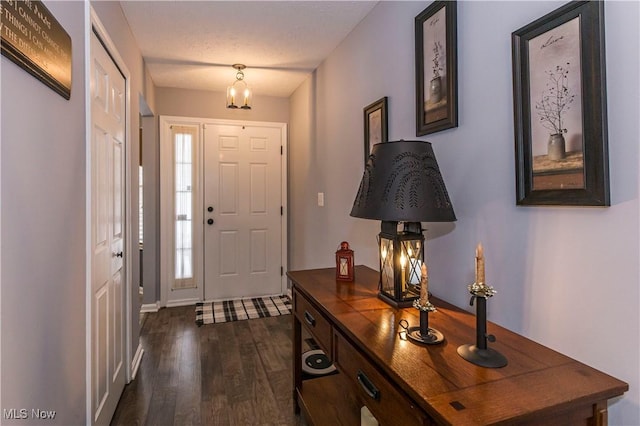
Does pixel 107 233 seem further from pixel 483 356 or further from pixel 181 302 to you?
pixel 181 302

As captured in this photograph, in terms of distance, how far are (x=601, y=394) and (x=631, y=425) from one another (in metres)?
0.25

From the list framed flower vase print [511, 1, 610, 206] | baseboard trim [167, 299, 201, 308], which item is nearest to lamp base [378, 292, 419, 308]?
framed flower vase print [511, 1, 610, 206]

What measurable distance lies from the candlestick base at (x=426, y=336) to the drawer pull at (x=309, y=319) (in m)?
0.57

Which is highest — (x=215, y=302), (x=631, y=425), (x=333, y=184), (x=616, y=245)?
(x=333, y=184)

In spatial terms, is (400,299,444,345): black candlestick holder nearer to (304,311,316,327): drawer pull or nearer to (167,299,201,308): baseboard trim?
(304,311,316,327): drawer pull

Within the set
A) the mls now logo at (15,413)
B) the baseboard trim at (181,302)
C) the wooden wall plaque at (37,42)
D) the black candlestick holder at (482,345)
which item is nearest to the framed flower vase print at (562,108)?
the black candlestick holder at (482,345)

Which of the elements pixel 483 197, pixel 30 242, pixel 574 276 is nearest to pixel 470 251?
pixel 483 197

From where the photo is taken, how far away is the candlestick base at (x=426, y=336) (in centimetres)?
102

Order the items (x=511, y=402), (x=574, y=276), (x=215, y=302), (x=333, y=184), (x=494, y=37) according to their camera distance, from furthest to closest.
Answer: (x=215, y=302) → (x=333, y=184) → (x=494, y=37) → (x=574, y=276) → (x=511, y=402)

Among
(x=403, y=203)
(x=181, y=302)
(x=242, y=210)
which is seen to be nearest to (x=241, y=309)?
(x=181, y=302)

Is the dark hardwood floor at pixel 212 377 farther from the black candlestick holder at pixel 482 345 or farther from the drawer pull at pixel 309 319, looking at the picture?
the black candlestick holder at pixel 482 345

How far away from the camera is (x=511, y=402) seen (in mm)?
754

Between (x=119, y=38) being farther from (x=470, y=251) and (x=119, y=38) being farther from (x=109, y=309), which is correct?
(x=470, y=251)

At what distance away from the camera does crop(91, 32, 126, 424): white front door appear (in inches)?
62.1
